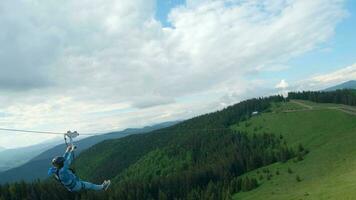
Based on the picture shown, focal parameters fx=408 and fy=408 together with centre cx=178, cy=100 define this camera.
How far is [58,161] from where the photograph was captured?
30766 millimetres

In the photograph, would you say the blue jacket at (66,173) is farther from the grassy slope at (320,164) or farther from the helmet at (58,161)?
the grassy slope at (320,164)

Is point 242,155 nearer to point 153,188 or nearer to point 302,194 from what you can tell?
point 153,188

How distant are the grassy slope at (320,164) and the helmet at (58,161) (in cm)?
5788

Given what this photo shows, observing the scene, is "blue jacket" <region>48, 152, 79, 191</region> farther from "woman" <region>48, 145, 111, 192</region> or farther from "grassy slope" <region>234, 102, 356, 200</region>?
"grassy slope" <region>234, 102, 356, 200</region>

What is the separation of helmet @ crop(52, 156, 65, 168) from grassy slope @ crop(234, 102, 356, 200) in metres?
57.9

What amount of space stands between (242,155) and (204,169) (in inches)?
811

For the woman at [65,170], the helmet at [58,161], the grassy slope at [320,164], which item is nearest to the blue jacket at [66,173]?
the woman at [65,170]

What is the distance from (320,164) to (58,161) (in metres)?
116

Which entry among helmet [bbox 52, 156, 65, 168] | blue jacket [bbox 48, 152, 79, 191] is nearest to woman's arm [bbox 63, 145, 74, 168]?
blue jacket [bbox 48, 152, 79, 191]

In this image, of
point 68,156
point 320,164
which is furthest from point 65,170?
→ point 320,164

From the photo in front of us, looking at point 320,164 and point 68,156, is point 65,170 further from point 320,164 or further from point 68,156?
point 320,164

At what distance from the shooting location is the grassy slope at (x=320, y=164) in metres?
93.8

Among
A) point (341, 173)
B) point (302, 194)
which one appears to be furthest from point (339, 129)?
point (302, 194)

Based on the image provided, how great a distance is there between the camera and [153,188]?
170250 mm
